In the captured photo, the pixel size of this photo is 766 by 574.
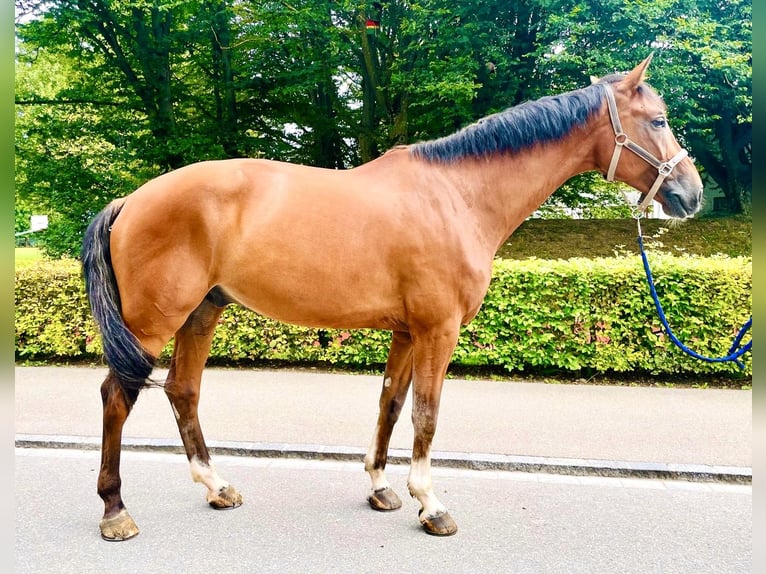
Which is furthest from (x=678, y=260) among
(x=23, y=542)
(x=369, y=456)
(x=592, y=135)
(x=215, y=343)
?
(x=23, y=542)

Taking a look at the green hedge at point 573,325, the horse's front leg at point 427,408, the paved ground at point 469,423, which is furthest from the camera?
the green hedge at point 573,325

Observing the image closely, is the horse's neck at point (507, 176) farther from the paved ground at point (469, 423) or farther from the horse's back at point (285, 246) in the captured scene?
the paved ground at point (469, 423)

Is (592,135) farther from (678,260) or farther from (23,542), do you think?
(678,260)

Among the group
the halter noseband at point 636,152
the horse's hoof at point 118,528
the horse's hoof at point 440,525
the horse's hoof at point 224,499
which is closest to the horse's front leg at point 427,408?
the horse's hoof at point 440,525

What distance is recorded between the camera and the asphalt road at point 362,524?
8.27 ft

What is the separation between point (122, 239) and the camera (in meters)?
2.76

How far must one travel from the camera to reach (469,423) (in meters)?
4.59

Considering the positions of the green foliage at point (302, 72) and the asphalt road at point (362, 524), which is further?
the green foliage at point (302, 72)

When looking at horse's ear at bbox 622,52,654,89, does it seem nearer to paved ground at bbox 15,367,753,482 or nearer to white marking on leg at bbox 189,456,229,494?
paved ground at bbox 15,367,753,482

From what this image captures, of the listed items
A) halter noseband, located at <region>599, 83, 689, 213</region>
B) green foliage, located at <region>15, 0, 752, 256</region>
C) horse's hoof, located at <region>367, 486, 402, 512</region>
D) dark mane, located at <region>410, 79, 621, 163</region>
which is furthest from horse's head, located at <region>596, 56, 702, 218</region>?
green foliage, located at <region>15, 0, 752, 256</region>

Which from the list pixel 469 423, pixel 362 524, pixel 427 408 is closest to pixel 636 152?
pixel 427 408

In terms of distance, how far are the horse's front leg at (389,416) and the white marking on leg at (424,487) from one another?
1.14 ft

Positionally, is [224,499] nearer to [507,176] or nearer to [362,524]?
[362,524]

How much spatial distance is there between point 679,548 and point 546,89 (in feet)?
38.3
